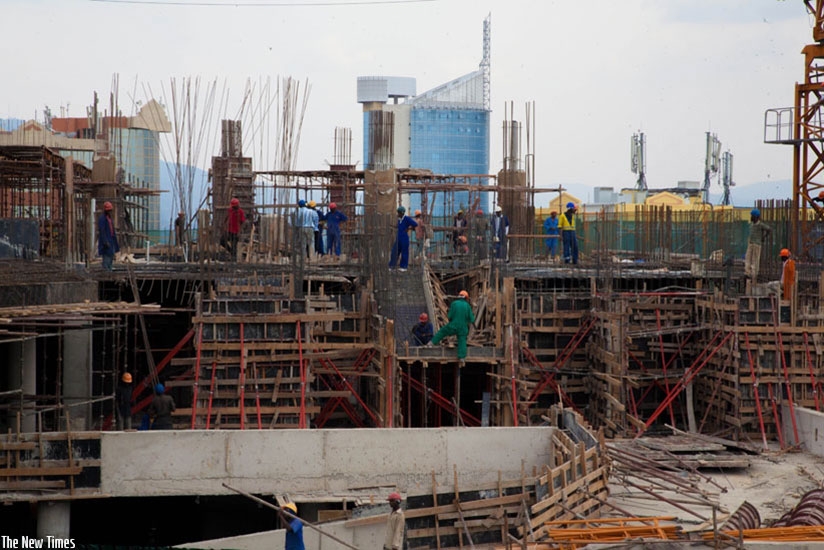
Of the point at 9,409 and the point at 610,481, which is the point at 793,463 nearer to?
the point at 610,481

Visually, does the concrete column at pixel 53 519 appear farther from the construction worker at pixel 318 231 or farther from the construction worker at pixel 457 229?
the construction worker at pixel 457 229

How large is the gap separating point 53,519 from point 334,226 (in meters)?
10.6

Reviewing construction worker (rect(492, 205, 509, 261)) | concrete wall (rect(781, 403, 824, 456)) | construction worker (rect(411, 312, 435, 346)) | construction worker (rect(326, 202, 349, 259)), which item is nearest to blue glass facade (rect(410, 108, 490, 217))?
construction worker (rect(492, 205, 509, 261))

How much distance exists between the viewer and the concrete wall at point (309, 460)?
15.1 m

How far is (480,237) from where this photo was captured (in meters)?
26.2

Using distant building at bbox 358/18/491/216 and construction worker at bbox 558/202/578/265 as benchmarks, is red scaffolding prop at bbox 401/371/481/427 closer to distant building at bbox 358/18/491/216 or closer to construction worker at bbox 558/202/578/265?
construction worker at bbox 558/202/578/265

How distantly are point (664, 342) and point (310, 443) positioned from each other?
31.5 ft

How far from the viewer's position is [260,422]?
17.4m

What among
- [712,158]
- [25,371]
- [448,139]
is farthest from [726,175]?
[25,371]

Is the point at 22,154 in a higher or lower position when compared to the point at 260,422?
higher

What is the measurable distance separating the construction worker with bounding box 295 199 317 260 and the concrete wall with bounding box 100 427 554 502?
5.92 meters

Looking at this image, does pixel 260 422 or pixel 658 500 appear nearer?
pixel 658 500

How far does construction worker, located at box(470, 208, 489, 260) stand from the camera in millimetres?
25656

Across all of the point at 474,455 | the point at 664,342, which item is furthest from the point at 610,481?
the point at 664,342
